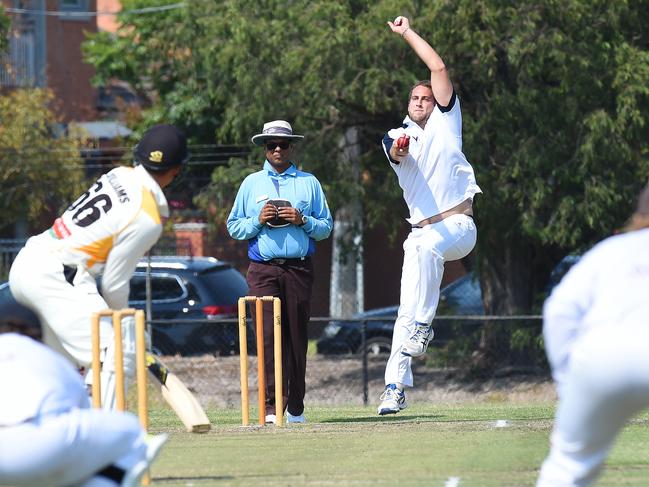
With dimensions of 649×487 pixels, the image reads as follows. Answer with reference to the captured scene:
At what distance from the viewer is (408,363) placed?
10844mm

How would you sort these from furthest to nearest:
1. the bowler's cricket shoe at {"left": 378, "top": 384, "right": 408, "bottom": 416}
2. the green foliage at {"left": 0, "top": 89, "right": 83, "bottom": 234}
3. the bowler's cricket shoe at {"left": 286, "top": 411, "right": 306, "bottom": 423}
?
the green foliage at {"left": 0, "top": 89, "right": 83, "bottom": 234}, the bowler's cricket shoe at {"left": 286, "top": 411, "right": 306, "bottom": 423}, the bowler's cricket shoe at {"left": 378, "top": 384, "right": 408, "bottom": 416}

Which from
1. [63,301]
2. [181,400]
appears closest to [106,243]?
[63,301]

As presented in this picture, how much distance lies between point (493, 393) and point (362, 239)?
12.9ft

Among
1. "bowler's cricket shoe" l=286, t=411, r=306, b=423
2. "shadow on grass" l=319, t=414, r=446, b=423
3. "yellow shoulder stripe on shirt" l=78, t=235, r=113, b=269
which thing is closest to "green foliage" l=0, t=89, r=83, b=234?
"bowler's cricket shoe" l=286, t=411, r=306, b=423

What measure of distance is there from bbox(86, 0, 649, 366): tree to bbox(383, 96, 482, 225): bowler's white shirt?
30.1 ft

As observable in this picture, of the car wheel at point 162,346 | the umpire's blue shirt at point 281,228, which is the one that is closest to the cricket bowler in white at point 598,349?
the umpire's blue shirt at point 281,228

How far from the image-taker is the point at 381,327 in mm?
24422

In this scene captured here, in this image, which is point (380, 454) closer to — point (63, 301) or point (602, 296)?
point (63, 301)

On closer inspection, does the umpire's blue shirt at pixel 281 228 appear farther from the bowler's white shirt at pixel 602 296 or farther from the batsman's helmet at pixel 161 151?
the bowler's white shirt at pixel 602 296

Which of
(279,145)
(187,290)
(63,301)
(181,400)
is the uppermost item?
(279,145)

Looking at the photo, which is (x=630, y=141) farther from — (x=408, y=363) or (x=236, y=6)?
(x=408, y=363)

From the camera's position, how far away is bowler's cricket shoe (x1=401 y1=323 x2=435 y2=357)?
10750 millimetres

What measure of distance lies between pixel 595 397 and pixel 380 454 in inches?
120

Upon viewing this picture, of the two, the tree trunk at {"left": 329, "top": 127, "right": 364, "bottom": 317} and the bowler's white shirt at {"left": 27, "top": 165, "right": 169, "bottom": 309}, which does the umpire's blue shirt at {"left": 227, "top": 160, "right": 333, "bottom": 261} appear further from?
the tree trunk at {"left": 329, "top": 127, "right": 364, "bottom": 317}
